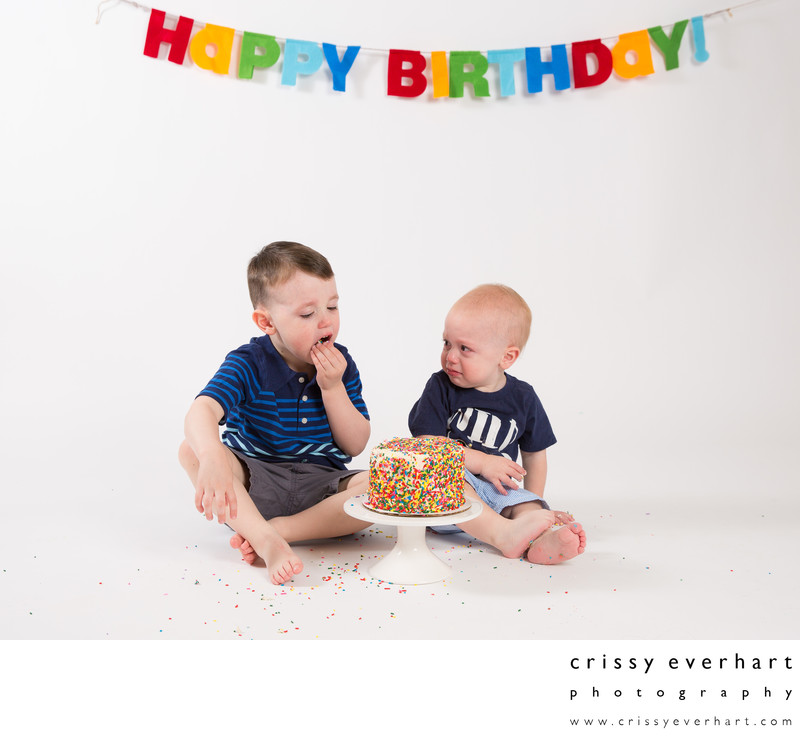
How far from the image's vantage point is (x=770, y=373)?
3.35 metres

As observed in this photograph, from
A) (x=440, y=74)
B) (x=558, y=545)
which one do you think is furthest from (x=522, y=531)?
(x=440, y=74)

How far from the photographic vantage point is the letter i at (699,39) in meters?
3.41

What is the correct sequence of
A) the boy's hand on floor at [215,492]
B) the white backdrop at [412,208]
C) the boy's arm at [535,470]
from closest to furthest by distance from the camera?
1. the boy's hand on floor at [215,492]
2. the boy's arm at [535,470]
3. the white backdrop at [412,208]

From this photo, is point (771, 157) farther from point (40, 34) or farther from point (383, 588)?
point (40, 34)

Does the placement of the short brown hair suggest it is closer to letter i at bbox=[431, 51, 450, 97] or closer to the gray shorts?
the gray shorts

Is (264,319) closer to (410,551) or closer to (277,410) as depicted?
(277,410)

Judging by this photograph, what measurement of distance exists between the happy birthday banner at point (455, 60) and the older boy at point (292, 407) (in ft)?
5.22

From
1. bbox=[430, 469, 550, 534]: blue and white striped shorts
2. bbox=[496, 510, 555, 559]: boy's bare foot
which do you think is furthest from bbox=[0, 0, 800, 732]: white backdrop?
bbox=[496, 510, 555, 559]: boy's bare foot

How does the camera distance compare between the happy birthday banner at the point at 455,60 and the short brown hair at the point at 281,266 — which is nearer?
the short brown hair at the point at 281,266

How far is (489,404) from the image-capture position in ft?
7.10

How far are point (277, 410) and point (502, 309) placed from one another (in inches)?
23.7

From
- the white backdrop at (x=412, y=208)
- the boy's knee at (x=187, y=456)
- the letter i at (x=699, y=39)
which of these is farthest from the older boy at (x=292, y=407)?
the letter i at (x=699, y=39)

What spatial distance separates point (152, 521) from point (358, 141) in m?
1.85

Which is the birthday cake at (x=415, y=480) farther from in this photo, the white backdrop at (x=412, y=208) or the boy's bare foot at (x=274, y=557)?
the white backdrop at (x=412, y=208)
